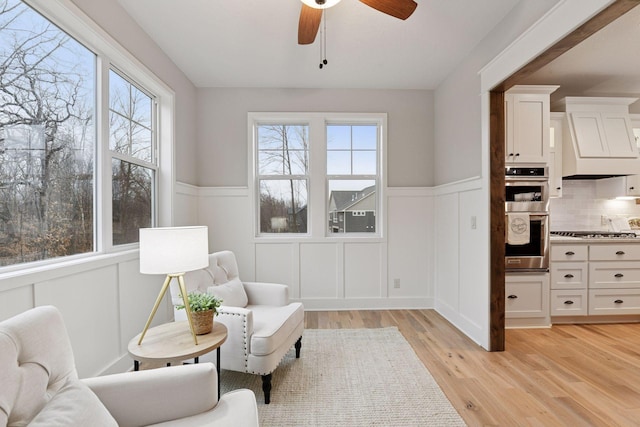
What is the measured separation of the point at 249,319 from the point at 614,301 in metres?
3.69

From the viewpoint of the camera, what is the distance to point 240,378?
2168 millimetres

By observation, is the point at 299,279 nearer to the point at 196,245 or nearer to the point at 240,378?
the point at 240,378

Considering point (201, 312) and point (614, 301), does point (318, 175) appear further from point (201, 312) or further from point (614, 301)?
point (614, 301)

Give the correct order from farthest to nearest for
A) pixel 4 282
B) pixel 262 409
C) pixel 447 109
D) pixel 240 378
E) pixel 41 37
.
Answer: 1. pixel 447 109
2. pixel 240 378
3. pixel 262 409
4. pixel 41 37
5. pixel 4 282

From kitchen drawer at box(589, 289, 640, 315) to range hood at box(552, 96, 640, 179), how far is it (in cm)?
124

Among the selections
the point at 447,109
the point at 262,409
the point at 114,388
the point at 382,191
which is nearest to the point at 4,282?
the point at 114,388

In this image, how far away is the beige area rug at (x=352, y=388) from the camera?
1.75 m

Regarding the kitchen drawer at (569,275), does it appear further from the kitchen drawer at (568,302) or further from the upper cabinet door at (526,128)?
the upper cabinet door at (526,128)

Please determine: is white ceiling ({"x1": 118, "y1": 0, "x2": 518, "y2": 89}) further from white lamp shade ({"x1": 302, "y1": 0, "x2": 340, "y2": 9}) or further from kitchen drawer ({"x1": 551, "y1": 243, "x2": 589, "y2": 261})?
kitchen drawer ({"x1": 551, "y1": 243, "x2": 589, "y2": 261})

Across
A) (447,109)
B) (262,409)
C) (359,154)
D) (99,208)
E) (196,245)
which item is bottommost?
(262,409)

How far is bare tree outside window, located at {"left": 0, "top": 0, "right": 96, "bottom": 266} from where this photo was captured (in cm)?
147

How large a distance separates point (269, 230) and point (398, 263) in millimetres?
1600

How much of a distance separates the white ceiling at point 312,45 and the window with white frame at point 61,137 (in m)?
0.53

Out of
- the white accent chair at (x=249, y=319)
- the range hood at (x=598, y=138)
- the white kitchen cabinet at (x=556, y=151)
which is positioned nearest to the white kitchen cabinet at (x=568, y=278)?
the white kitchen cabinet at (x=556, y=151)
